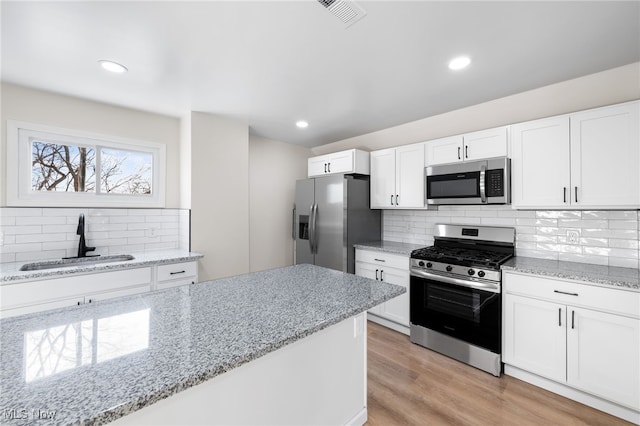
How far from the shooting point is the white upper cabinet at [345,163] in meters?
3.62

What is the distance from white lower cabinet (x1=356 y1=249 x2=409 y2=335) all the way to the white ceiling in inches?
68.0

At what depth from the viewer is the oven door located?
236cm

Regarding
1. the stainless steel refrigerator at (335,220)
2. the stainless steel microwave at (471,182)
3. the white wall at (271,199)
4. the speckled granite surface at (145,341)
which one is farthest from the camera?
the white wall at (271,199)

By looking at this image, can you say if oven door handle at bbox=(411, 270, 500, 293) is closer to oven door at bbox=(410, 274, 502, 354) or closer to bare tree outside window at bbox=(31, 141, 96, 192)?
oven door at bbox=(410, 274, 502, 354)

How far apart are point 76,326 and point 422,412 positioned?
209cm

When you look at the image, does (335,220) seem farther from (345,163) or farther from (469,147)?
(469,147)

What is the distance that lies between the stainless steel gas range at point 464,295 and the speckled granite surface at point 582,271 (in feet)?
0.53

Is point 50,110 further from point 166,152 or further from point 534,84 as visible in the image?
point 534,84

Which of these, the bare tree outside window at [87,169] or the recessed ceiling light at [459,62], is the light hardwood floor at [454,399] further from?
the bare tree outside window at [87,169]

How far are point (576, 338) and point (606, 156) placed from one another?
1376mm

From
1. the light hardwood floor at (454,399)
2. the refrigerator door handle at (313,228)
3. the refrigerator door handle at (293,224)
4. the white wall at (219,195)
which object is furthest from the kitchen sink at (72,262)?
the light hardwood floor at (454,399)

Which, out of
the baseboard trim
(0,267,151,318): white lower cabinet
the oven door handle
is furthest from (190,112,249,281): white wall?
the baseboard trim

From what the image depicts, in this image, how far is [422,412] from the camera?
1.94 meters

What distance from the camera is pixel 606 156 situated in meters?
2.11
